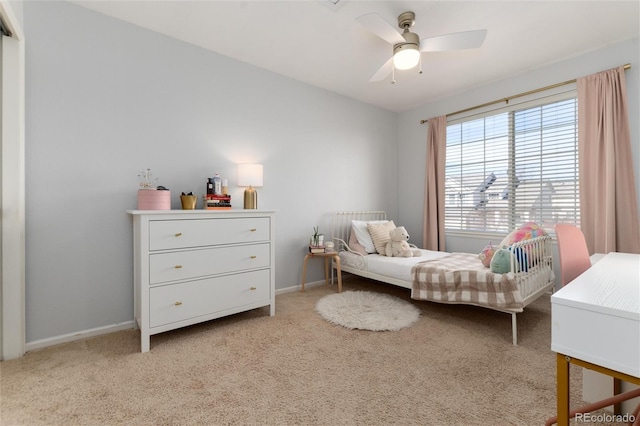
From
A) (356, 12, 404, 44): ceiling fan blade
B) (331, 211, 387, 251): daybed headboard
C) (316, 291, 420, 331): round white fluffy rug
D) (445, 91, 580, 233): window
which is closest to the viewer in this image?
(356, 12, 404, 44): ceiling fan blade

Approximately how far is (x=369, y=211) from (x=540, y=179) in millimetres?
2128

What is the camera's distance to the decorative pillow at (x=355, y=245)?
3.53 m

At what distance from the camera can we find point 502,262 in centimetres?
231

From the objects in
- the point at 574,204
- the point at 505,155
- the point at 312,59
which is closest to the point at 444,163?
the point at 505,155

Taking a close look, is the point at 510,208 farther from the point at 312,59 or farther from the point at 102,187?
the point at 102,187

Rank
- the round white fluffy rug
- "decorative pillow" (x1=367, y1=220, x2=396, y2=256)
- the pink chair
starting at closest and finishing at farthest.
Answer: the pink chair, the round white fluffy rug, "decorative pillow" (x1=367, y1=220, x2=396, y2=256)

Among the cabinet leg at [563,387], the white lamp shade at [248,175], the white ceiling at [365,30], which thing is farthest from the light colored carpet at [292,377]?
the white ceiling at [365,30]

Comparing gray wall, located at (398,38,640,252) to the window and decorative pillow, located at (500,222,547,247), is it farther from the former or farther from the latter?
decorative pillow, located at (500,222,547,247)

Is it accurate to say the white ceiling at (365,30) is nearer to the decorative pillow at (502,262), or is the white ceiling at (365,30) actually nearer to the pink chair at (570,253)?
the pink chair at (570,253)

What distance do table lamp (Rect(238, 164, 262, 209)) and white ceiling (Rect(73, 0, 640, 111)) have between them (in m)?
1.20

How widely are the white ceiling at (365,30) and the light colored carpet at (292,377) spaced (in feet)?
8.57

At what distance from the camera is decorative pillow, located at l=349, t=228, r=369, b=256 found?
3.53 meters

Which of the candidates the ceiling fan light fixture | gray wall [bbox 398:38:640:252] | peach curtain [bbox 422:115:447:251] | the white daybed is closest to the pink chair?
the white daybed

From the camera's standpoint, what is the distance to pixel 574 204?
10.0ft
